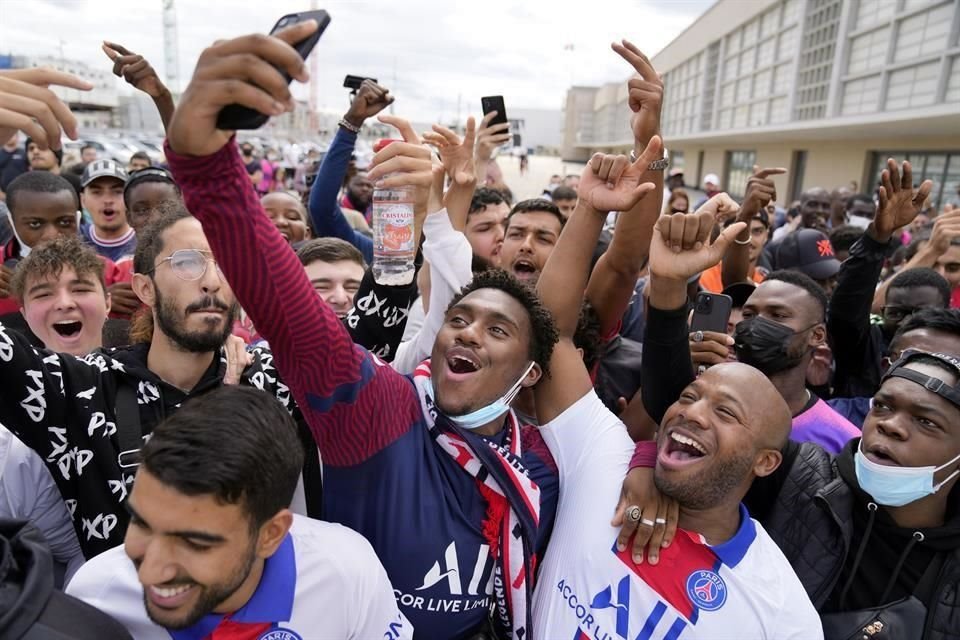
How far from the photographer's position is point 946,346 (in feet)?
8.39

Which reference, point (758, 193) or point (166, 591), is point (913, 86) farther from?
point (166, 591)

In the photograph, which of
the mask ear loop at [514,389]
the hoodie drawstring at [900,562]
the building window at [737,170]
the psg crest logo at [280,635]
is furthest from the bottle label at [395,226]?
the building window at [737,170]

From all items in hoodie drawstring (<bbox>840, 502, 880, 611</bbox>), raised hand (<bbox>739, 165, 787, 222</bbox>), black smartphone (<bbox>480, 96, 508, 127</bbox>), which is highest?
black smartphone (<bbox>480, 96, 508, 127</bbox>)

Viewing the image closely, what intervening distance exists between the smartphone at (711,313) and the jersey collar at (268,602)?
1.78m

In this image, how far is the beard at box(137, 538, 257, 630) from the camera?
4.21ft

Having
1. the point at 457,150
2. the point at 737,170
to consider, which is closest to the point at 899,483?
the point at 457,150

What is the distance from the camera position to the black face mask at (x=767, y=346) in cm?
278

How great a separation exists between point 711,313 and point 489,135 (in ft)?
5.44

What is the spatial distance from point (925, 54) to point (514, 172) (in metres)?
30.3

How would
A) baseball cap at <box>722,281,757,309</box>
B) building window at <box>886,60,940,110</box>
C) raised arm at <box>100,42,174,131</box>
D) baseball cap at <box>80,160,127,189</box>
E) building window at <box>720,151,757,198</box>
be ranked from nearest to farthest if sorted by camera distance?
raised arm at <box>100,42,174,131</box> → baseball cap at <box>722,281,757,309</box> → baseball cap at <box>80,160,127,189</box> → building window at <box>886,60,940,110</box> → building window at <box>720,151,757,198</box>

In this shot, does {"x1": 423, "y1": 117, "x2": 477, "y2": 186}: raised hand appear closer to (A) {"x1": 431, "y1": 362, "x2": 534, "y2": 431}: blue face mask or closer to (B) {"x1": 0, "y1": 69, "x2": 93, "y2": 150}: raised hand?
(A) {"x1": 431, "y1": 362, "x2": 534, "y2": 431}: blue face mask

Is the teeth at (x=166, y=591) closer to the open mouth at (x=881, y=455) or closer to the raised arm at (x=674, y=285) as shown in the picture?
the raised arm at (x=674, y=285)

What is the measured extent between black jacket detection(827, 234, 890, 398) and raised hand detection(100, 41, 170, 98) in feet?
11.1

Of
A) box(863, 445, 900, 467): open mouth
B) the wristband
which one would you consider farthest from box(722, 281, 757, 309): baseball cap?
the wristband
